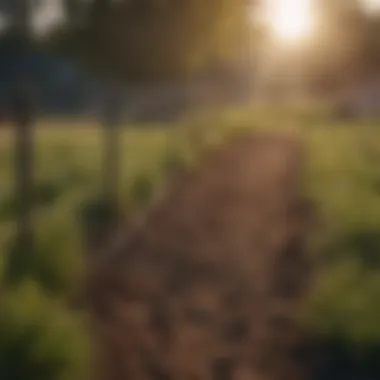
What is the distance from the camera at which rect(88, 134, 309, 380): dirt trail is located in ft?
11.3

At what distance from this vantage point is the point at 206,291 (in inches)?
172

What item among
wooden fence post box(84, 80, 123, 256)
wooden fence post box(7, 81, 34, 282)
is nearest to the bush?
wooden fence post box(7, 81, 34, 282)

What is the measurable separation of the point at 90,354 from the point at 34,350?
21 cm

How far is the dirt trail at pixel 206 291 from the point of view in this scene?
344 cm

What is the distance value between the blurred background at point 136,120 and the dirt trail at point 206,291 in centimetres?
13

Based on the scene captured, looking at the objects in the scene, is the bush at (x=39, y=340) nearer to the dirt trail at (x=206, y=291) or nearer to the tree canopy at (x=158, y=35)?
the dirt trail at (x=206, y=291)

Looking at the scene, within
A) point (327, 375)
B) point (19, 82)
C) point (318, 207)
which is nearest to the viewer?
point (327, 375)

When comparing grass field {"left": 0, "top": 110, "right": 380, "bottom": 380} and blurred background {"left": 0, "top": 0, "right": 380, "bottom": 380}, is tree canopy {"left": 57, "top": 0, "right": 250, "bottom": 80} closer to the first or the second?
blurred background {"left": 0, "top": 0, "right": 380, "bottom": 380}

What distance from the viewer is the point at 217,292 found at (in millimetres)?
4328

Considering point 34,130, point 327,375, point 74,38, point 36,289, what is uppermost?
point 74,38

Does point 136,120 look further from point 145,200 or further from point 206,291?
point 206,291

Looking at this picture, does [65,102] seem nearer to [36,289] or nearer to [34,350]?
[36,289]

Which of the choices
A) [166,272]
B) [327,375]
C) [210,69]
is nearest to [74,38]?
[210,69]

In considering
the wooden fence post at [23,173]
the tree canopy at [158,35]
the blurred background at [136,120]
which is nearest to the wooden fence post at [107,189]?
the blurred background at [136,120]
